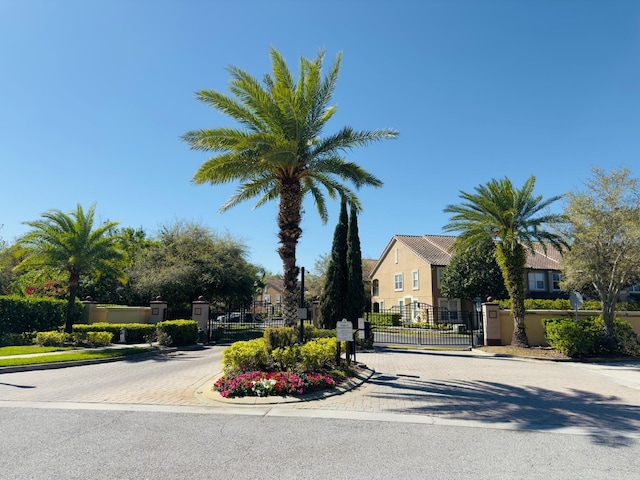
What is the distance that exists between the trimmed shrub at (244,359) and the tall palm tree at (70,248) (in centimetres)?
1353

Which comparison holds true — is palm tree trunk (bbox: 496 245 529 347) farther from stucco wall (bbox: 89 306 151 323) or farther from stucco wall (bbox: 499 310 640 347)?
stucco wall (bbox: 89 306 151 323)

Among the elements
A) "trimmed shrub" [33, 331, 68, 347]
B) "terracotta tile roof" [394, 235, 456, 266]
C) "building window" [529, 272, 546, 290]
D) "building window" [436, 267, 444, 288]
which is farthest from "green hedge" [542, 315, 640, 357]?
"trimmed shrub" [33, 331, 68, 347]

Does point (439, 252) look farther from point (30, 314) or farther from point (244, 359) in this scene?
point (244, 359)

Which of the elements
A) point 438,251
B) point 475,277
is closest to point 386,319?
point 438,251

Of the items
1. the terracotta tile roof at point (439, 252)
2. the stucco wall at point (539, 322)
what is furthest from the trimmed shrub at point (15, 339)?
the terracotta tile roof at point (439, 252)

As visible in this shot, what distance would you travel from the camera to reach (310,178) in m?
15.2

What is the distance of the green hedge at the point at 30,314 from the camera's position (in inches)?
802

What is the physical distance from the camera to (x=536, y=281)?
125 feet

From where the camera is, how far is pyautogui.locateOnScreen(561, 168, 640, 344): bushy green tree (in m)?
17.9

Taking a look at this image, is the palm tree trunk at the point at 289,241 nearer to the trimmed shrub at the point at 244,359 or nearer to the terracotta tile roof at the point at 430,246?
the trimmed shrub at the point at 244,359

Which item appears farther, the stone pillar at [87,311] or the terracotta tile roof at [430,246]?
the terracotta tile roof at [430,246]

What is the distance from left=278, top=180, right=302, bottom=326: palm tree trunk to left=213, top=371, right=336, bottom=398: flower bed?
117 inches

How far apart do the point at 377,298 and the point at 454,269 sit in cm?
1428

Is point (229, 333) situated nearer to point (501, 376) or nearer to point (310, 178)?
point (310, 178)
